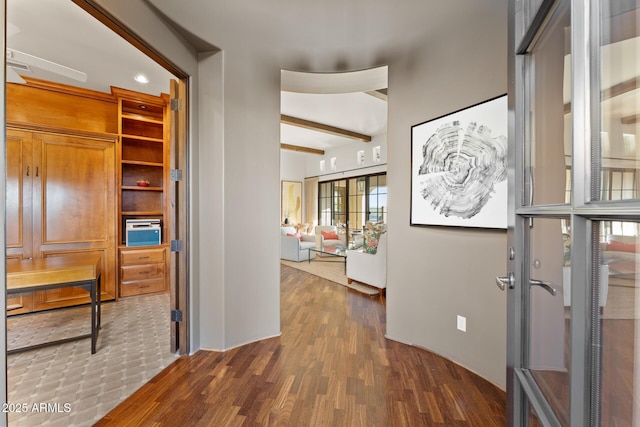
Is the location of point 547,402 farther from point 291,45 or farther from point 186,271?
point 291,45

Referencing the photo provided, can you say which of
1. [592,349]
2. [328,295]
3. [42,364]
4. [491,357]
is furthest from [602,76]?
[328,295]

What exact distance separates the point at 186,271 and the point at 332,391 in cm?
144

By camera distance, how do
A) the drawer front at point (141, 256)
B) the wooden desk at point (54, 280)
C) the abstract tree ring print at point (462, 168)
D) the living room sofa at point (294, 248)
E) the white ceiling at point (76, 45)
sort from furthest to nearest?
the living room sofa at point (294, 248)
the drawer front at point (141, 256)
the white ceiling at point (76, 45)
the wooden desk at point (54, 280)
the abstract tree ring print at point (462, 168)

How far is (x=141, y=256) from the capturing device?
3.77 meters

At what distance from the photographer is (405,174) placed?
256 centimetres

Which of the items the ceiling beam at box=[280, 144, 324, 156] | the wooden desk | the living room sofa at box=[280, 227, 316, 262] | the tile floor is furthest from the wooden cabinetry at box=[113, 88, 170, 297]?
the ceiling beam at box=[280, 144, 324, 156]

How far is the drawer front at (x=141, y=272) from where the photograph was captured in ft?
12.1

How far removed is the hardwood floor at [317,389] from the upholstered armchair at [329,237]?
4340mm

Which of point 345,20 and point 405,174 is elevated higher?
point 345,20

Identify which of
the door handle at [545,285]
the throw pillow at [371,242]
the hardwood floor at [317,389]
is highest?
the door handle at [545,285]

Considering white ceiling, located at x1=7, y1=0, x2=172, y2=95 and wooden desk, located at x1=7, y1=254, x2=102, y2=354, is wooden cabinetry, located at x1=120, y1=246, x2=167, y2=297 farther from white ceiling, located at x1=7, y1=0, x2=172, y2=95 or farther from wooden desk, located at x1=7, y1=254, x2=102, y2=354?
white ceiling, located at x1=7, y1=0, x2=172, y2=95

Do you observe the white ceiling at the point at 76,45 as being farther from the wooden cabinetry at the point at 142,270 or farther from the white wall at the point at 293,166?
the white wall at the point at 293,166

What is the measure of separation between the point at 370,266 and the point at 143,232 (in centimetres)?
319

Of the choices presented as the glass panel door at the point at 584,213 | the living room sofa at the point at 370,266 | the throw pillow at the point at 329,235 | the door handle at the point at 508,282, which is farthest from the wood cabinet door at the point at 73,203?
the throw pillow at the point at 329,235
